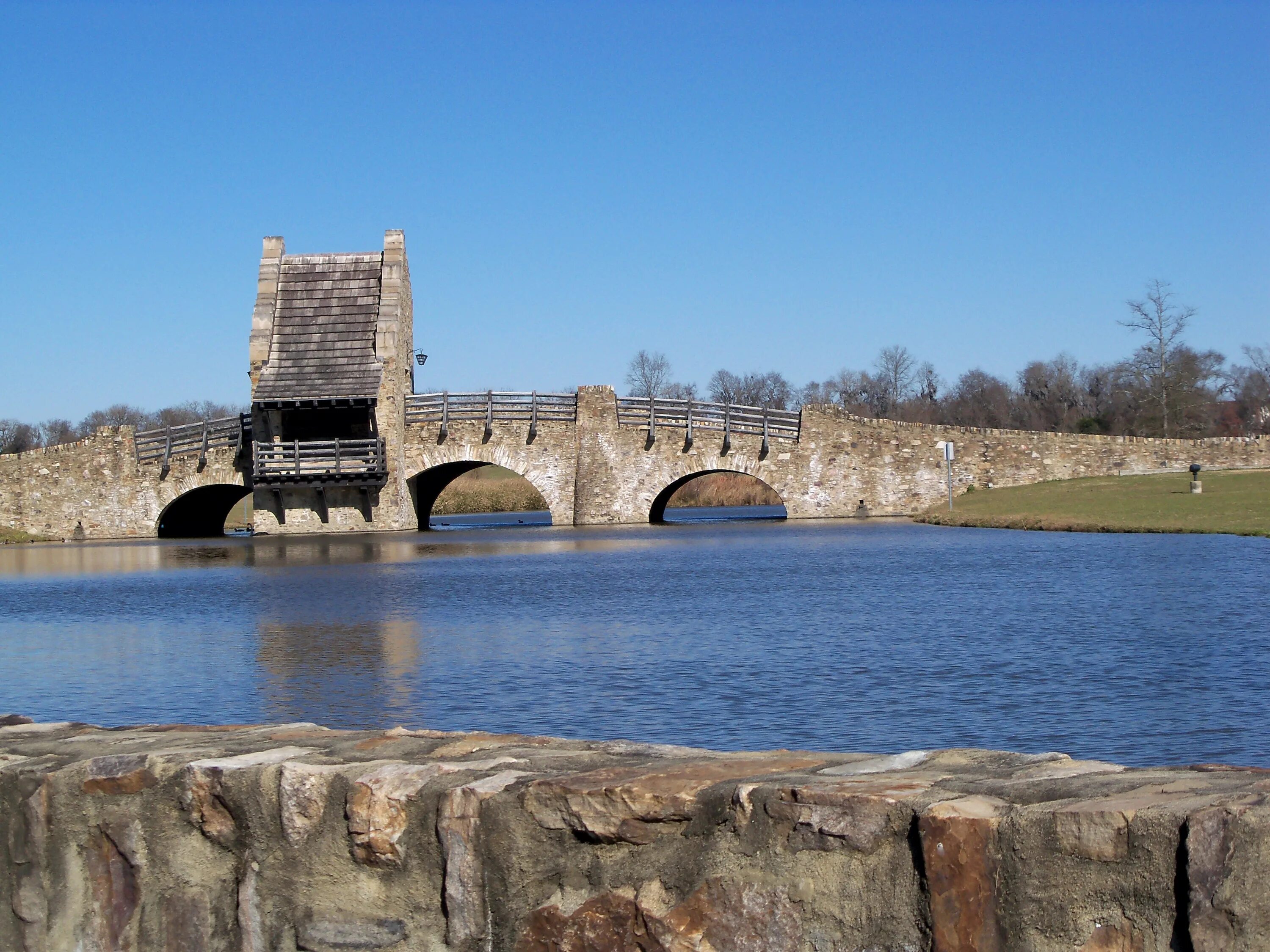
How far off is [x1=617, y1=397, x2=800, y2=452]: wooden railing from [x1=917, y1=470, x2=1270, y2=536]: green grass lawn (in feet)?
16.3

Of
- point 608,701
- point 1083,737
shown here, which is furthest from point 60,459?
point 1083,737

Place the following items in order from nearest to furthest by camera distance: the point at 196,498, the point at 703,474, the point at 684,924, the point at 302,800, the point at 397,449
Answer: the point at 684,924
the point at 302,800
the point at 397,449
the point at 703,474
the point at 196,498

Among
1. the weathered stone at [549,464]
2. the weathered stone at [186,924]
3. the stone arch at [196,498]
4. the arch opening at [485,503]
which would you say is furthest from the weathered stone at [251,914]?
the arch opening at [485,503]

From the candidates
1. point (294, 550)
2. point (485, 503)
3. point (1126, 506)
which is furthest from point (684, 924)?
point (485, 503)

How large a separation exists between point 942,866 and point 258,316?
37.3 m

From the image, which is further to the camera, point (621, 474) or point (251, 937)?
point (621, 474)

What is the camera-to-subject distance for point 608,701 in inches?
373

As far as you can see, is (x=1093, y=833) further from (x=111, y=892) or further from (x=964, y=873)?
(x=111, y=892)

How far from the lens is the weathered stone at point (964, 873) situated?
117 inches

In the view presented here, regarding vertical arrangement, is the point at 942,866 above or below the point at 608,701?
above

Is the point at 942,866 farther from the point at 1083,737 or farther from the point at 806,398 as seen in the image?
the point at 806,398

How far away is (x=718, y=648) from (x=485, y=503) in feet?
176

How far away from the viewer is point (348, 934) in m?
3.63

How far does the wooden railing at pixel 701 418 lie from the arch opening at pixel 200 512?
11.6 meters
